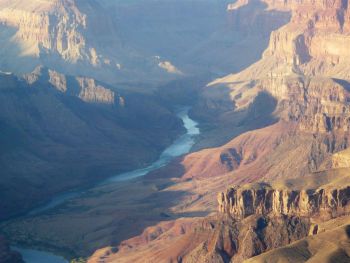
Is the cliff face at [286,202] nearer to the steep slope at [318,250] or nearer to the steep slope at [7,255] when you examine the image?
the steep slope at [318,250]

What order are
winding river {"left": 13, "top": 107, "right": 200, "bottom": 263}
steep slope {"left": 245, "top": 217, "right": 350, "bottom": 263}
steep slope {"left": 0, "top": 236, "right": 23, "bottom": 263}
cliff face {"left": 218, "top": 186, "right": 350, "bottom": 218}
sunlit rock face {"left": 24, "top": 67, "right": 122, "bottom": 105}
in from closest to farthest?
1. steep slope {"left": 245, "top": 217, "right": 350, "bottom": 263}
2. cliff face {"left": 218, "top": 186, "right": 350, "bottom": 218}
3. steep slope {"left": 0, "top": 236, "right": 23, "bottom": 263}
4. winding river {"left": 13, "top": 107, "right": 200, "bottom": 263}
5. sunlit rock face {"left": 24, "top": 67, "right": 122, "bottom": 105}

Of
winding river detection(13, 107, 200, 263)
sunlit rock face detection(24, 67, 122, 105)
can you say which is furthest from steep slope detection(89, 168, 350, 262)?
sunlit rock face detection(24, 67, 122, 105)

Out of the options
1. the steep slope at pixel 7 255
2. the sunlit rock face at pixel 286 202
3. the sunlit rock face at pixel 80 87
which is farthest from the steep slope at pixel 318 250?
the sunlit rock face at pixel 80 87

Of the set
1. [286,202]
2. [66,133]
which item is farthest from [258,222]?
[66,133]

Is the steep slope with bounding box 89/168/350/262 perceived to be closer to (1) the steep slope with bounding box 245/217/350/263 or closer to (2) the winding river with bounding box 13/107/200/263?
(1) the steep slope with bounding box 245/217/350/263

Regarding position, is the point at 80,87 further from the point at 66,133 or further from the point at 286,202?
the point at 286,202
